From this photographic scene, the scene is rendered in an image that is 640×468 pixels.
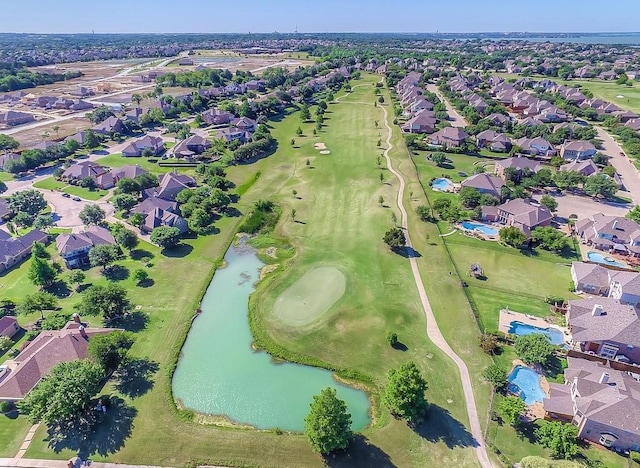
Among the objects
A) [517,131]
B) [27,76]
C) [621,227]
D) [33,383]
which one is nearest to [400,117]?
[517,131]

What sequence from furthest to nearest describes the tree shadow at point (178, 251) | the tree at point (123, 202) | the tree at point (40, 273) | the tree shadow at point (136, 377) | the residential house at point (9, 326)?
the tree at point (123, 202)
the tree shadow at point (178, 251)
the tree at point (40, 273)
the residential house at point (9, 326)
the tree shadow at point (136, 377)

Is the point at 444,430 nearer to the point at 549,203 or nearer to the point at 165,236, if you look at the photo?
the point at 165,236

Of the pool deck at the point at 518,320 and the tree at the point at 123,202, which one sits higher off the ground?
the tree at the point at 123,202

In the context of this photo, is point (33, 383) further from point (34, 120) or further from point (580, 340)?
point (34, 120)

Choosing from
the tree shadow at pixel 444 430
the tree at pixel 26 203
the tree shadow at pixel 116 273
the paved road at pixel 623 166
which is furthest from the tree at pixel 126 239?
the paved road at pixel 623 166

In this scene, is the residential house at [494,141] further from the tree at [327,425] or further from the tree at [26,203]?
the tree at [26,203]

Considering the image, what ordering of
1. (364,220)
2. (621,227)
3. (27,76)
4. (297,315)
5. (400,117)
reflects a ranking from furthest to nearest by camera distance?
(27,76) < (400,117) < (364,220) < (621,227) < (297,315)

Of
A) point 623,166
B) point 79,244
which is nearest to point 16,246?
point 79,244
